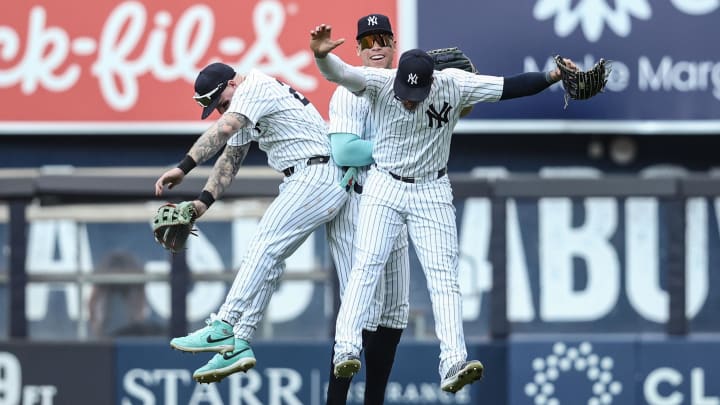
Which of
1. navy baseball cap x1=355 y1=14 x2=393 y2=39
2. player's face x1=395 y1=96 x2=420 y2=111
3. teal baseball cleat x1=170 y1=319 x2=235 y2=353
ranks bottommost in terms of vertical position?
teal baseball cleat x1=170 y1=319 x2=235 y2=353

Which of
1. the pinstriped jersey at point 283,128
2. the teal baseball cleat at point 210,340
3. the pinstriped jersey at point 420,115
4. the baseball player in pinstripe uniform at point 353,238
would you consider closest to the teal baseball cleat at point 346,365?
the baseball player in pinstripe uniform at point 353,238

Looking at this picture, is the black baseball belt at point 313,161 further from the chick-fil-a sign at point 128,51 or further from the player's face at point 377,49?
the chick-fil-a sign at point 128,51

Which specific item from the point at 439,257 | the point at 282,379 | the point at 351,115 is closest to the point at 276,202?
the point at 351,115

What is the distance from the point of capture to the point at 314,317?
28.1ft

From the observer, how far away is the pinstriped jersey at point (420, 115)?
18.8 ft

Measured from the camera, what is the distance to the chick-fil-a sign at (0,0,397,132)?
10281 millimetres

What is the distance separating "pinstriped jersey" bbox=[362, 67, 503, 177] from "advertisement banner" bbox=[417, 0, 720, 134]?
14.3 feet

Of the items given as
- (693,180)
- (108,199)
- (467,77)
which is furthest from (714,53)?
(467,77)

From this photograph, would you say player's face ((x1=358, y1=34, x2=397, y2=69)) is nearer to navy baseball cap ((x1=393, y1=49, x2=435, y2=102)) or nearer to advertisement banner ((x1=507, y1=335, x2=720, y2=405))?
navy baseball cap ((x1=393, y1=49, x2=435, y2=102))

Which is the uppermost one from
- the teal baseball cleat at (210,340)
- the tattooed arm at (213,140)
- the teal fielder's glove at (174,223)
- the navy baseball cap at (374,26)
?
the navy baseball cap at (374,26)

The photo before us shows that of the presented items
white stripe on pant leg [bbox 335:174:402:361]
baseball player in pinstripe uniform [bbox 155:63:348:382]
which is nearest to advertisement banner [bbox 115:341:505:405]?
baseball player in pinstripe uniform [bbox 155:63:348:382]

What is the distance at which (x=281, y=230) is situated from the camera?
6.02 meters

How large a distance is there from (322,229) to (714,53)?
3.29 m

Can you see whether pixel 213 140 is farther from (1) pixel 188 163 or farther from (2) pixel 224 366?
(2) pixel 224 366
